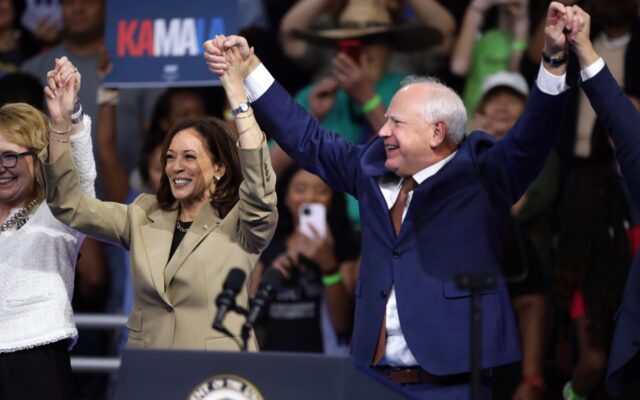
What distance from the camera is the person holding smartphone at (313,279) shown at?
6.01m

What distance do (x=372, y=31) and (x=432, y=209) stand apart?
2451 millimetres

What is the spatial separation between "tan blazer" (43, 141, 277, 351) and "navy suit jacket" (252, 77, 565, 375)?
14.7 inches

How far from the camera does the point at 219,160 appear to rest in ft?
14.6

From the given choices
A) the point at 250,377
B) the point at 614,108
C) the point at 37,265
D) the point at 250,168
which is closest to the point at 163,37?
the point at 37,265

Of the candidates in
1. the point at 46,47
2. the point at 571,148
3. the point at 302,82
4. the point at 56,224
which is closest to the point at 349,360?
the point at 56,224

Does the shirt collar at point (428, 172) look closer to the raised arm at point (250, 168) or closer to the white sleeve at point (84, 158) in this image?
the raised arm at point (250, 168)

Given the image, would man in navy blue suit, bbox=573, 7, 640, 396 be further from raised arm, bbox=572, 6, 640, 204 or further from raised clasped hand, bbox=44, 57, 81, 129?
raised clasped hand, bbox=44, 57, 81, 129

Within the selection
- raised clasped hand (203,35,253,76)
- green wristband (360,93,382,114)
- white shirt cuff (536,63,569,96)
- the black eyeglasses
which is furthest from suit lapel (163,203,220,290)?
green wristband (360,93,382,114)

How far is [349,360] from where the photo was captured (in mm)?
3227

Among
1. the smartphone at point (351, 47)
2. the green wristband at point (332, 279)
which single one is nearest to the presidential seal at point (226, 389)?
the green wristband at point (332, 279)

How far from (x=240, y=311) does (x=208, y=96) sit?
3398 millimetres

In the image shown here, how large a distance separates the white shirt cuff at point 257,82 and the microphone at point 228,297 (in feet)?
2.78

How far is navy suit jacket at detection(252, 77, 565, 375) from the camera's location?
4066 millimetres

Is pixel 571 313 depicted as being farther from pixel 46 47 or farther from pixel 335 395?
pixel 46 47
